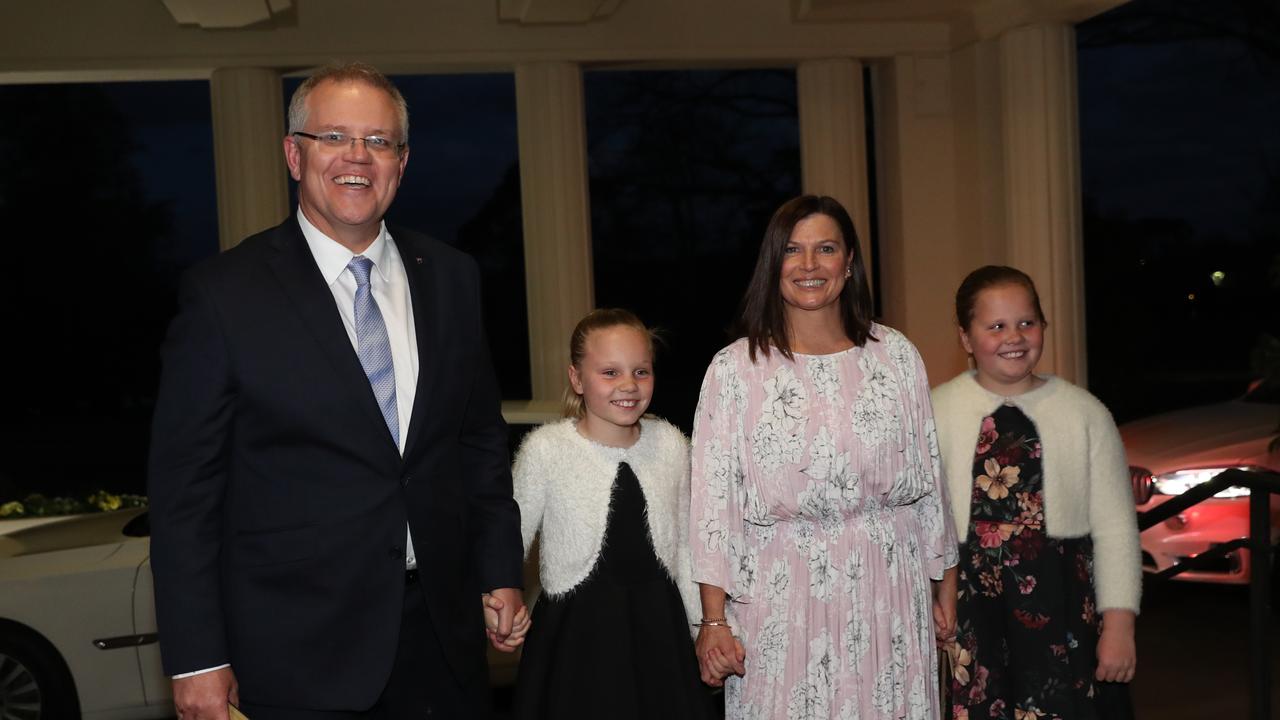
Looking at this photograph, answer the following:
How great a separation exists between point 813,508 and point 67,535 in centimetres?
333

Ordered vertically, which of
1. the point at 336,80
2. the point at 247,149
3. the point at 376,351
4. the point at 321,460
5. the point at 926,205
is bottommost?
the point at 321,460

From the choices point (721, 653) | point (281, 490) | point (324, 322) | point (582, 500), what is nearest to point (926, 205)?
point (582, 500)

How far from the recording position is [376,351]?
81.4 inches

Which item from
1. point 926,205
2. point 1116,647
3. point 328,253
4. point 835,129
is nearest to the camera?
point 328,253

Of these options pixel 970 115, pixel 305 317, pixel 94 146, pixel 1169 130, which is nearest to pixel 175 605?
pixel 305 317

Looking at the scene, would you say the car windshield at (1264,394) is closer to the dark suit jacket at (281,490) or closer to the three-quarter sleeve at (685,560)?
the three-quarter sleeve at (685,560)

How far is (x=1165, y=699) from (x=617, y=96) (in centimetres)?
1246

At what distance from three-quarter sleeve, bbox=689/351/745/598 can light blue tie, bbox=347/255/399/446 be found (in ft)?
2.19

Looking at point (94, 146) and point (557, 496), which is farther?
point (94, 146)

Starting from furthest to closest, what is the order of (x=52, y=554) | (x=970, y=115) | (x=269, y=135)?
(x=970, y=115) < (x=269, y=135) < (x=52, y=554)

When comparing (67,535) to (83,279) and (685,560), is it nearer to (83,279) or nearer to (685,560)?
(685,560)

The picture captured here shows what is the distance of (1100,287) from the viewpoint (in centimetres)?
1376

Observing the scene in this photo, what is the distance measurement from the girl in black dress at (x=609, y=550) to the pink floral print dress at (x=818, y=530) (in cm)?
34

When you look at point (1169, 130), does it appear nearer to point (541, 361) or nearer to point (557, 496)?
point (541, 361)
